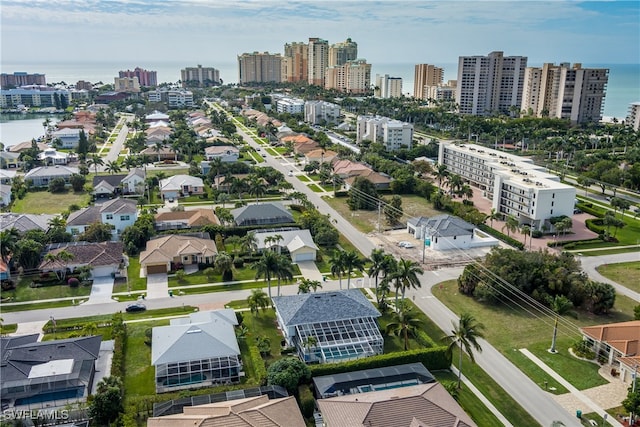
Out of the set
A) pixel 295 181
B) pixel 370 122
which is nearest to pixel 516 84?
pixel 370 122

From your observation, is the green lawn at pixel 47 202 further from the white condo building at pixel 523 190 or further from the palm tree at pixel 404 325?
the white condo building at pixel 523 190

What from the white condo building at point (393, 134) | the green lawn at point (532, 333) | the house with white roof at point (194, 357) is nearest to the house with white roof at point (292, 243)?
the green lawn at point (532, 333)

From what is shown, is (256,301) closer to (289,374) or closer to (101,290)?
(289,374)

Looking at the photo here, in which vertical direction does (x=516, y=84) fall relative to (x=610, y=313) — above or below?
above

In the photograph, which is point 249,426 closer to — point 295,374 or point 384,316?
point 295,374

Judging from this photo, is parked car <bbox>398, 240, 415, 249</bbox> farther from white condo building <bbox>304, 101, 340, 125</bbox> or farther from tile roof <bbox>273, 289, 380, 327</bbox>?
white condo building <bbox>304, 101, 340, 125</bbox>

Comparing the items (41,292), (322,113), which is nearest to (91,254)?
(41,292)

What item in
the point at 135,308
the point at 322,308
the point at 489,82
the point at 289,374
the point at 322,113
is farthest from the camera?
the point at 489,82
